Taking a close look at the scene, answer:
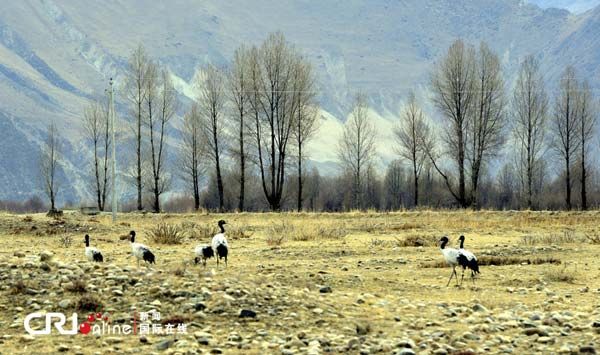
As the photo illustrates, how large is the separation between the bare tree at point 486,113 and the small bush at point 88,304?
50950mm

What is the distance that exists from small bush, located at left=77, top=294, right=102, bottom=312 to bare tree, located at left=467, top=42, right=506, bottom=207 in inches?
2006

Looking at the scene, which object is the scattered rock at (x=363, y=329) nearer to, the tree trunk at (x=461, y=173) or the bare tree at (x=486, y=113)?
the tree trunk at (x=461, y=173)

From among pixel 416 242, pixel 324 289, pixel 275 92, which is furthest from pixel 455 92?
pixel 324 289

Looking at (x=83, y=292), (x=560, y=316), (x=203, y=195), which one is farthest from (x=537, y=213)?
(x=203, y=195)

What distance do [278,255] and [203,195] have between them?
110 m

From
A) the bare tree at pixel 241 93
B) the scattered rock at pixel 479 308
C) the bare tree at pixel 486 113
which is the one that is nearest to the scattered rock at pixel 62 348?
the scattered rock at pixel 479 308

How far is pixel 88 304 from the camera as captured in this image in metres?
12.4

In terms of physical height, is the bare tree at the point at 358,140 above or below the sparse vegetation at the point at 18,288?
above

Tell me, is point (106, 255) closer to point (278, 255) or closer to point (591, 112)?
point (278, 255)

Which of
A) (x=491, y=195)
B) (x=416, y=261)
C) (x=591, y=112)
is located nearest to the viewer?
(x=416, y=261)

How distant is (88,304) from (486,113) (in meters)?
54.4

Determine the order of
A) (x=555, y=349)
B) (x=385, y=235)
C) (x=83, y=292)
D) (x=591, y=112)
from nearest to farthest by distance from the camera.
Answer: (x=555, y=349), (x=83, y=292), (x=385, y=235), (x=591, y=112)

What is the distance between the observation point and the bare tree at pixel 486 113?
207 ft

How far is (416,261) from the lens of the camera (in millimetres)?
21703
